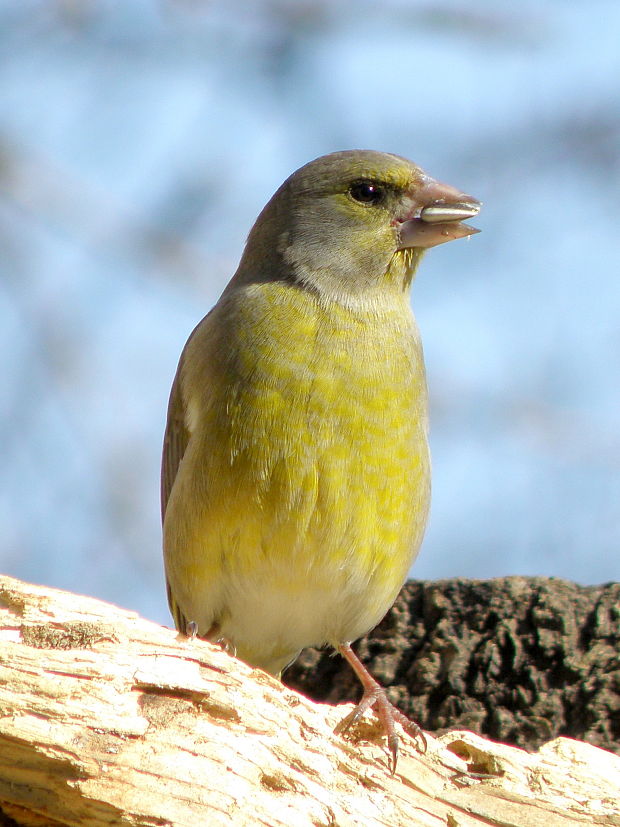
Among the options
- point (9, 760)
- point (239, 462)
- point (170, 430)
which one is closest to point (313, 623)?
point (239, 462)

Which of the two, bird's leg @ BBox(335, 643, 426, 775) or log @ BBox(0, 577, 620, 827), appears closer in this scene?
log @ BBox(0, 577, 620, 827)

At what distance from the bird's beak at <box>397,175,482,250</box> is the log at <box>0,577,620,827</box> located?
2.13 meters

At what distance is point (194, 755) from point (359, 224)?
2583mm

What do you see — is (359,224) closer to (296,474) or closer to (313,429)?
(313,429)

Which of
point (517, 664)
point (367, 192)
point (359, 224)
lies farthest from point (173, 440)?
point (517, 664)

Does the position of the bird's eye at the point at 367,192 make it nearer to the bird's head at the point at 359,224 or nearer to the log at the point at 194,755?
the bird's head at the point at 359,224


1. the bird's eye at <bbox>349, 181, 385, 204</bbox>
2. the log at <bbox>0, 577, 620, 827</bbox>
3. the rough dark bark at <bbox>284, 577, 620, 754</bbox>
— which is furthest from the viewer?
the bird's eye at <bbox>349, 181, 385, 204</bbox>

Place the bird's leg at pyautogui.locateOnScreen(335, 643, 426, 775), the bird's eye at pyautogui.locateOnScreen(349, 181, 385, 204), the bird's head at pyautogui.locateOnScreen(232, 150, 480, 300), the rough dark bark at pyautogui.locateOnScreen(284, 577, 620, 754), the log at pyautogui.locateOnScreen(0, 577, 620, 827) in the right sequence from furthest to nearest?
the bird's eye at pyautogui.locateOnScreen(349, 181, 385, 204), the bird's head at pyautogui.locateOnScreen(232, 150, 480, 300), the rough dark bark at pyautogui.locateOnScreen(284, 577, 620, 754), the bird's leg at pyautogui.locateOnScreen(335, 643, 426, 775), the log at pyautogui.locateOnScreen(0, 577, 620, 827)

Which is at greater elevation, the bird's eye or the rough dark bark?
the bird's eye

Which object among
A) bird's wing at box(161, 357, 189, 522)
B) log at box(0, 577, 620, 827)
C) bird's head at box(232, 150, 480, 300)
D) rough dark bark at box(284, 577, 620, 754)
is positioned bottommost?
log at box(0, 577, 620, 827)

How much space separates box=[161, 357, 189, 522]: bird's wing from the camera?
186 inches

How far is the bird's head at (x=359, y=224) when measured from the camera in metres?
4.72

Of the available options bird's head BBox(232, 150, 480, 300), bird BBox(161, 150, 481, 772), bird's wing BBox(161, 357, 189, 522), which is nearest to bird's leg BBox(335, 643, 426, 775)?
bird BBox(161, 150, 481, 772)

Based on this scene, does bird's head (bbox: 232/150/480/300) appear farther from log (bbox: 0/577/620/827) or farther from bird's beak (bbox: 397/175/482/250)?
log (bbox: 0/577/620/827)
